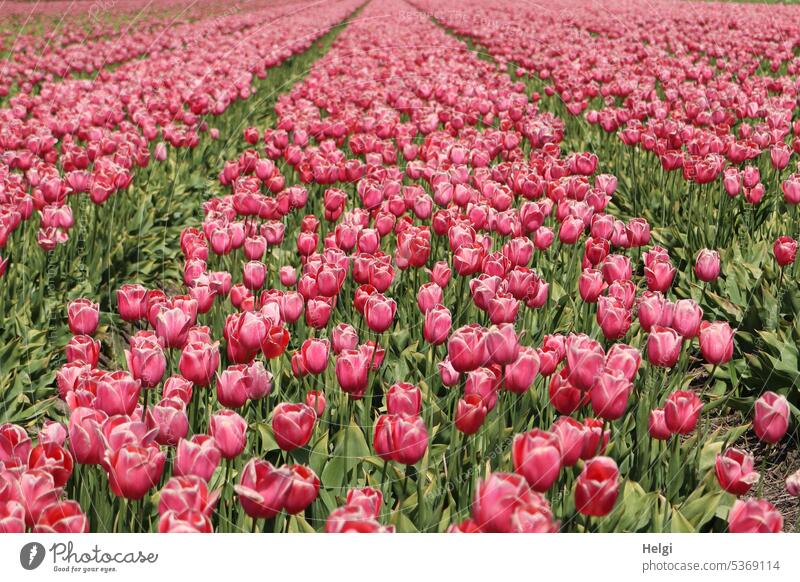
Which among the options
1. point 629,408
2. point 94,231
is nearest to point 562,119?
point 94,231

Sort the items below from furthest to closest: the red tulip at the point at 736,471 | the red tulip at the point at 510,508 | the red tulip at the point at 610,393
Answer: the red tulip at the point at 610,393, the red tulip at the point at 736,471, the red tulip at the point at 510,508

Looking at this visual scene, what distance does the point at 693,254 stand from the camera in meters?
5.06

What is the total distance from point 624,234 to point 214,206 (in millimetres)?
2596

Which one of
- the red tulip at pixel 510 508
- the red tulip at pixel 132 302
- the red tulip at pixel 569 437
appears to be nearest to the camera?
the red tulip at pixel 510 508

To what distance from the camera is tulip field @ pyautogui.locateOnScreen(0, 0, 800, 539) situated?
Answer: 6.97 ft

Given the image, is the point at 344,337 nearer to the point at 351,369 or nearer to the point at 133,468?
the point at 351,369

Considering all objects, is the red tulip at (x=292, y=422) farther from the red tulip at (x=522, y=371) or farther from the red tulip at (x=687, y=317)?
the red tulip at (x=687, y=317)

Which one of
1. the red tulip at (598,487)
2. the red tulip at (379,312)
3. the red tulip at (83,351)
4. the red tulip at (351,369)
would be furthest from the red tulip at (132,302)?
the red tulip at (598,487)

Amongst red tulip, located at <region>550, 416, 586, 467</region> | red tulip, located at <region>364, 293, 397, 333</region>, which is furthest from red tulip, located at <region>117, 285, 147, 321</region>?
red tulip, located at <region>550, 416, 586, 467</region>

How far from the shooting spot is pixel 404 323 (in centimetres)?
398

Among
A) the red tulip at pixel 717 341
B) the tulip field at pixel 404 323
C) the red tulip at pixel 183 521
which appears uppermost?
the red tulip at pixel 717 341

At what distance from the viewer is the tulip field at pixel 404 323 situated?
2.12 m

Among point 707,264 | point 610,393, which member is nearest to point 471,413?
point 610,393
